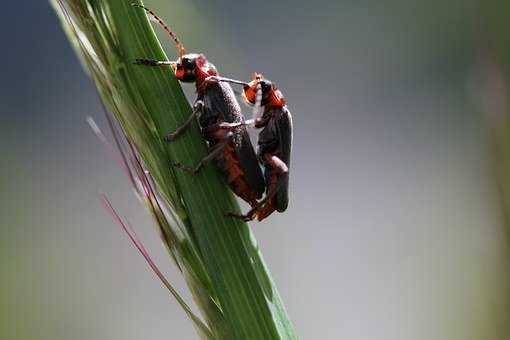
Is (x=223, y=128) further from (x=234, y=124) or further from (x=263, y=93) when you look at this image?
(x=263, y=93)

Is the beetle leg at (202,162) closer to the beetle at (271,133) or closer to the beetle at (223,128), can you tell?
the beetle at (223,128)

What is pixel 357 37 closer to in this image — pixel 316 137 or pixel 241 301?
pixel 316 137

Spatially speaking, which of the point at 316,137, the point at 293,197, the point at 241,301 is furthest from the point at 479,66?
the point at 316,137

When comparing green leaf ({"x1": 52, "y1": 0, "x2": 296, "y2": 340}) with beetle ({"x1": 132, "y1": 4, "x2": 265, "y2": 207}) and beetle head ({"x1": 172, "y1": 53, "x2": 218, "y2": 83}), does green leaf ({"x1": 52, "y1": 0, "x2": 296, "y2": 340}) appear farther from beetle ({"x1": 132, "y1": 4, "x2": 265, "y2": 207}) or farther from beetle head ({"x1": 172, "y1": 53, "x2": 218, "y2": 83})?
beetle head ({"x1": 172, "y1": 53, "x2": 218, "y2": 83})

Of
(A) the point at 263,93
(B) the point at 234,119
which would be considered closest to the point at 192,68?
(B) the point at 234,119

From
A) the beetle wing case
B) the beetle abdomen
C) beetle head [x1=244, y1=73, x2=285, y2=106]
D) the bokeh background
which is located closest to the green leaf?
the beetle abdomen

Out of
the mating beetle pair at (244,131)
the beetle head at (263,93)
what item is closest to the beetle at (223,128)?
the mating beetle pair at (244,131)

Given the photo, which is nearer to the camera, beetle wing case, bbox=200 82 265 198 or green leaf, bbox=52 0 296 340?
green leaf, bbox=52 0 296 340
